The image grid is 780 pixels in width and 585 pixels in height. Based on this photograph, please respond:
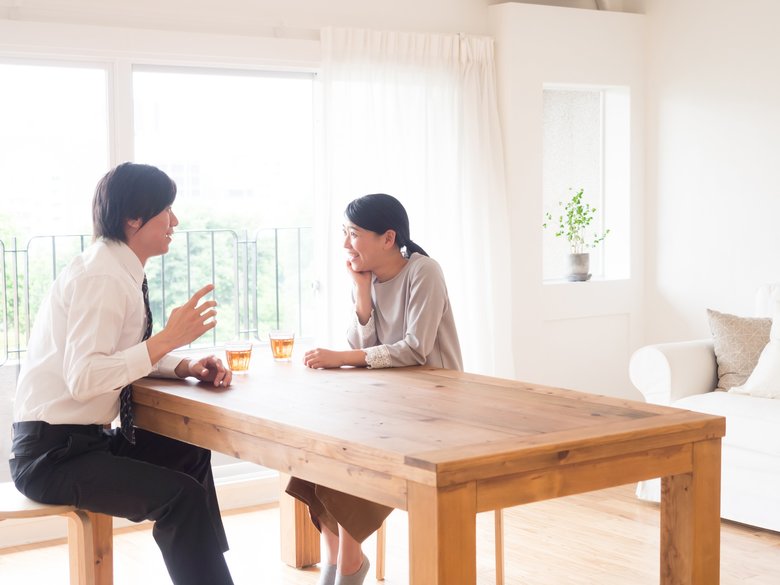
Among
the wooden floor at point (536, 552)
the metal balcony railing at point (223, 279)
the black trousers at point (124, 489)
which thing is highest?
the metal balcony railing at point (223, 279)

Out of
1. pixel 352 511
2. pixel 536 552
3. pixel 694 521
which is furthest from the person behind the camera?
pixel 536 552

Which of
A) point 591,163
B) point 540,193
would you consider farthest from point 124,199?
point 591,163

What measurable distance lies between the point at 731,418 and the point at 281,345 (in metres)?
1.84

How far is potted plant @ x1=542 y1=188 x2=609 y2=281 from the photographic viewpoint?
532 centimetres

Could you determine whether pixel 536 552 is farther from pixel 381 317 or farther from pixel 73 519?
pixel 73 519

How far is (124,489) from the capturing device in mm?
2447

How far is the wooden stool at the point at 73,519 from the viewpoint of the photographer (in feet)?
8.18

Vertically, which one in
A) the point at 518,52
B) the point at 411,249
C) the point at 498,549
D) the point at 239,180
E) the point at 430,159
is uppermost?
the point at 518,52

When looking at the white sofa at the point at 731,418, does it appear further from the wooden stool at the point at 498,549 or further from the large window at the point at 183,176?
the large window at the point at 183,176

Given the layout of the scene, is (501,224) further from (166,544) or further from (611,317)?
(166,544)

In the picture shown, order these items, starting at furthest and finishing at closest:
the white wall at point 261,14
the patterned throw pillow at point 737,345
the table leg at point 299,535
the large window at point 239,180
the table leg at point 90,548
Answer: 1. the large window at point 239,180
2. the patterned throw pillow at point 737,345
3. the white wall at point 261,14
4. the table leg at point 299,535
5. the table leg at point 90,548

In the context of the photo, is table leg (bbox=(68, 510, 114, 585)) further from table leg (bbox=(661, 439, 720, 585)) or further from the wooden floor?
table leg (bbox=(661, 439, 720, 585))

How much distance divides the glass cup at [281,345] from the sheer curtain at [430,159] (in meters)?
1.33

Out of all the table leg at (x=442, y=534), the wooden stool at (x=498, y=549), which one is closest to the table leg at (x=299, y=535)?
the wooden stool at (x=498, y=549)
